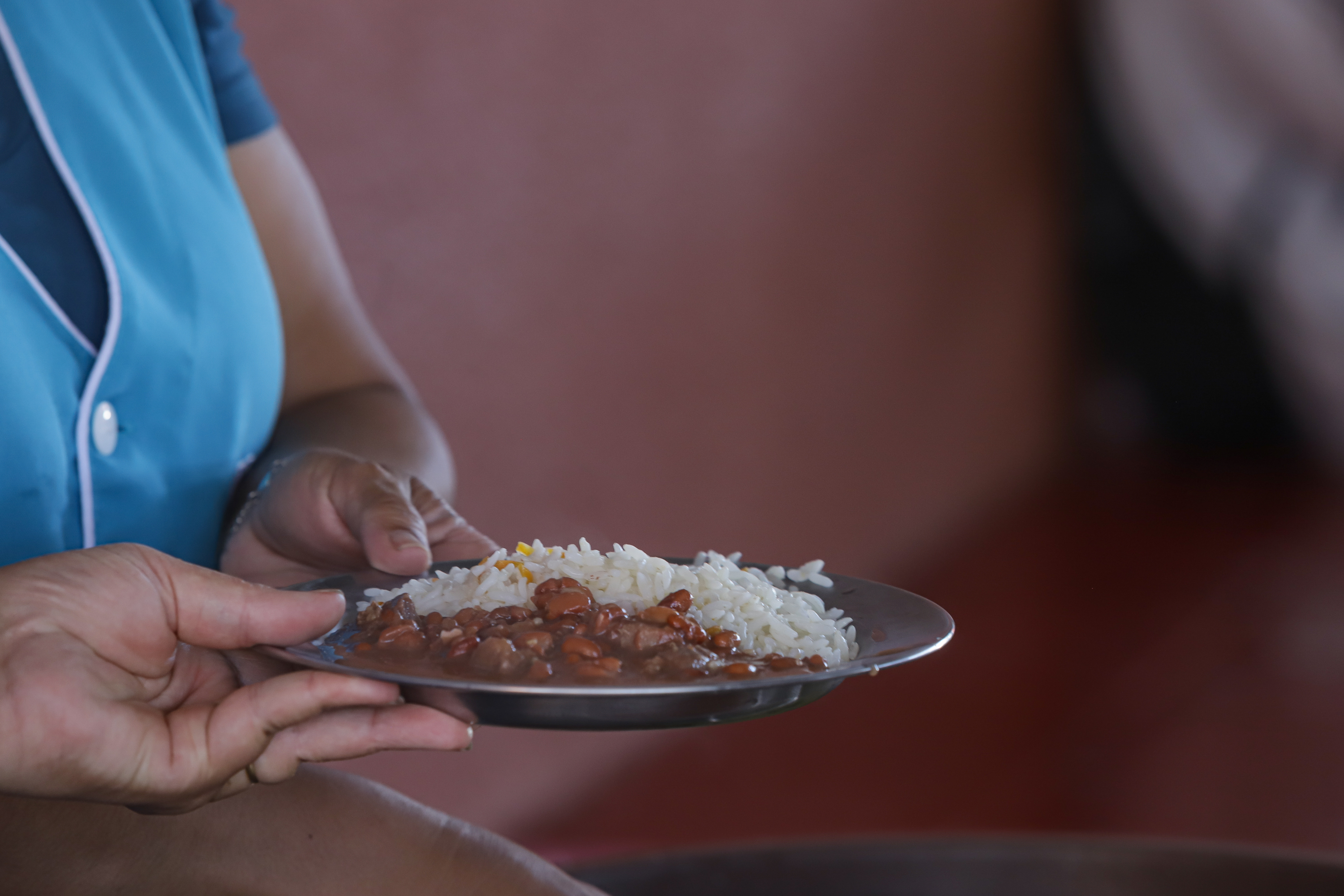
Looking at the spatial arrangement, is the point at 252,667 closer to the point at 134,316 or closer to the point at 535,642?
the point at 535,642

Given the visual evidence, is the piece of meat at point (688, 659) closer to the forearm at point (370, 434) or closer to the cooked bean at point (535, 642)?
the cooked bean at point (535, 642)

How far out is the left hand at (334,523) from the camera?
115 centimetres

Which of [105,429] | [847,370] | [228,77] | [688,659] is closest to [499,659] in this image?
[688,659]

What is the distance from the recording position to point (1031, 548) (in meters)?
5.22

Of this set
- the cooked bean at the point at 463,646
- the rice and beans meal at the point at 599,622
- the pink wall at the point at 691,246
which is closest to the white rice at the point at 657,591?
the rice and beans meal at the point at 599,622

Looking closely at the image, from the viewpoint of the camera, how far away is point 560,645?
3.23ft

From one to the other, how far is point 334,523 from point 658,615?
0.41 metres

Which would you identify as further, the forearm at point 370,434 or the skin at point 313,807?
the forearm at point 370,434

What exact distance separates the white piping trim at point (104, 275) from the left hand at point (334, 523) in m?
0.19

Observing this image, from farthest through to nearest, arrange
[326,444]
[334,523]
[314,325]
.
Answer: [314,325]
[326,444]
[334,523]

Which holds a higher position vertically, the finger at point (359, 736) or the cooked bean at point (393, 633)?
the cooked bean at point (393, 633)

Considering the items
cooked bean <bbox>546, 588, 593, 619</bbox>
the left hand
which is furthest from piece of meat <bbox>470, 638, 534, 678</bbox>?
the left hand

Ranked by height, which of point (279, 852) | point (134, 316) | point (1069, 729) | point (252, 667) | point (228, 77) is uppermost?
point (228, 77)

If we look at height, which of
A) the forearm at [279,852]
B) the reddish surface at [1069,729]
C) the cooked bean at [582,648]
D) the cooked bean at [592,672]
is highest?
the cooked bean at [592,672]
